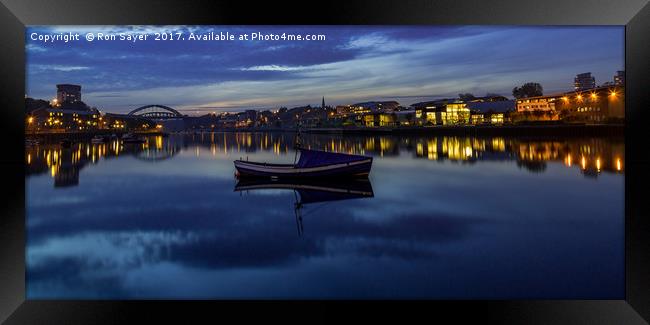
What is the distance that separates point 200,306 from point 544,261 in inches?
189

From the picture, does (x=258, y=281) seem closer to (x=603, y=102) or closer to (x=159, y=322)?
(x=159, y=322)

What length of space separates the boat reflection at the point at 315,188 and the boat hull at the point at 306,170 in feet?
0.93

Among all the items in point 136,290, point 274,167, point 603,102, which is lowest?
point 136,290

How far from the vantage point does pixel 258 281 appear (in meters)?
5.88

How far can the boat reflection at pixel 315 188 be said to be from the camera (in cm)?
1252

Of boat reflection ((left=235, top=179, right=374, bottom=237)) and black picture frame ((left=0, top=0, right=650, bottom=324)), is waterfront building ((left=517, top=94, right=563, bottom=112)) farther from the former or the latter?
black picture frame ((left=0, top=0, right=650, bottom=324))

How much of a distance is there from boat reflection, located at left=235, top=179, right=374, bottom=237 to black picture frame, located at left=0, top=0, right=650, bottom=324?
279 inches

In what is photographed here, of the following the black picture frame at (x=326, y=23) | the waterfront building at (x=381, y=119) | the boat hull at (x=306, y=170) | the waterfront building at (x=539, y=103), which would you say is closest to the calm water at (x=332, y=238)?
the boat hull at (x=306, y=170)

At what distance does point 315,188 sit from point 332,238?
233 inches

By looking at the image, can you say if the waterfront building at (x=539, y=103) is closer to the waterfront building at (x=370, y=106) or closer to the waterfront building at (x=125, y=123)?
the waterfront building at (x=370, y=106)

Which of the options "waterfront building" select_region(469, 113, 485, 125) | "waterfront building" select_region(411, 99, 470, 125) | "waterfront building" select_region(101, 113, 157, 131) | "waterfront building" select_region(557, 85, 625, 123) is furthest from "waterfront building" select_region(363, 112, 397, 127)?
"waterfront building" select_region(101, 113, 157, 131)

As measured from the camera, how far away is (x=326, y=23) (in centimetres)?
477

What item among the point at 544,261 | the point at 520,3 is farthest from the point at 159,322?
the point at 544,261

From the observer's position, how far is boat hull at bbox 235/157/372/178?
1437 centimetres
